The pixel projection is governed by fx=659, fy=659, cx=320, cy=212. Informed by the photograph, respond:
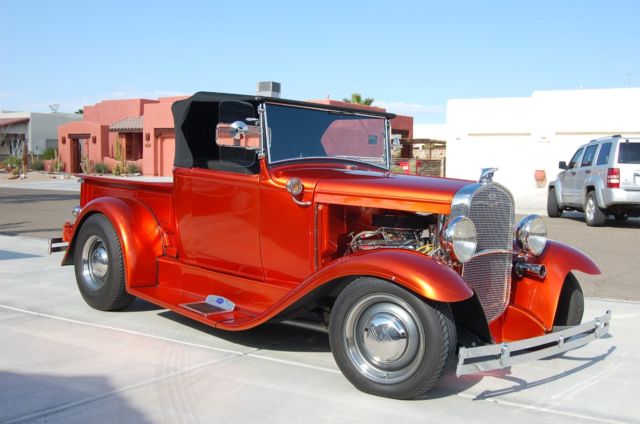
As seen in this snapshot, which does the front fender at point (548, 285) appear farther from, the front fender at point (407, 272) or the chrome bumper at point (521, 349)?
the front fender at point (407, 272)

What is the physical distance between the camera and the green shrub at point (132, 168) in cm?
3425


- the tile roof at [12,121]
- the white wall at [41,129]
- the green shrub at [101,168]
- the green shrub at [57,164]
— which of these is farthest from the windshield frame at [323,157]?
the tile roof at [12,121]

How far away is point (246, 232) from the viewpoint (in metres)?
4.95

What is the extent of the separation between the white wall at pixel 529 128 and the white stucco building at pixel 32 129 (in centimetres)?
3039

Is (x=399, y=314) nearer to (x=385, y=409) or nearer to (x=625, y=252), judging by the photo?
(x=385, y=409)

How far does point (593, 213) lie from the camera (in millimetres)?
13594

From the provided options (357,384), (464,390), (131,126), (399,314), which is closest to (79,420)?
(357,384)

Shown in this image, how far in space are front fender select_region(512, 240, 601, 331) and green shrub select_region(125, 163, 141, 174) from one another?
31453 millimetres

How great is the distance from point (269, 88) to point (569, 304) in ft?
9.27

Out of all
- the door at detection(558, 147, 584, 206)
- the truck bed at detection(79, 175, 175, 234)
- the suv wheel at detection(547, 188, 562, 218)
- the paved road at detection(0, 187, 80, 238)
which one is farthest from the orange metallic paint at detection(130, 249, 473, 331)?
the suv wheel at detection(547, 188, 562, 218)

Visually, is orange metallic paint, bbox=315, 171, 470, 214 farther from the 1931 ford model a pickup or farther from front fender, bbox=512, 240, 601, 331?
front fender, bbox=512, 240, 601, 331

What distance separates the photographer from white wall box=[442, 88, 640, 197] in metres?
25.8

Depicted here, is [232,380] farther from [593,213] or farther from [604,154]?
[604,154]

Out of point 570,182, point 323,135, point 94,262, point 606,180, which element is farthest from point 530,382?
point 570,182
